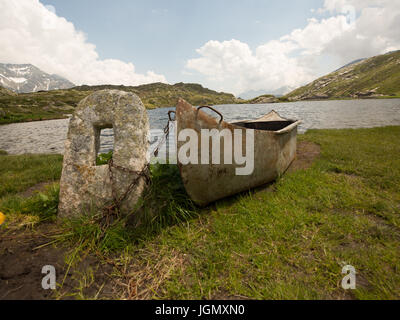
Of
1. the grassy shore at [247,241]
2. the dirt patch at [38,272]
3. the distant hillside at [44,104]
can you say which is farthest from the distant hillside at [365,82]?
the dirt patch at [38,272]

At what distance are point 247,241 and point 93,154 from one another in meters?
2.88

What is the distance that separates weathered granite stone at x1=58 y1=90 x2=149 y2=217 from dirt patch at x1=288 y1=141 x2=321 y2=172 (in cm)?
438

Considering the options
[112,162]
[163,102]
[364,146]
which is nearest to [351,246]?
[112,162]

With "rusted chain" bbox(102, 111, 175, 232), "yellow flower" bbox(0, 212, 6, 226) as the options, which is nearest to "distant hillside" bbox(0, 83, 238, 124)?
"rusted chain" bbox(102, 111, 175, 232)

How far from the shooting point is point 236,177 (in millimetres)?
3494

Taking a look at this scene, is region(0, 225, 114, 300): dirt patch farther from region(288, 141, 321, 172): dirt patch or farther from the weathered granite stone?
region(288, 141, 321, 172): dirt patch

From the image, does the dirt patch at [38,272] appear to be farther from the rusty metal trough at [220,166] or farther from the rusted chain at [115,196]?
the rusty metal trough at [220,166]

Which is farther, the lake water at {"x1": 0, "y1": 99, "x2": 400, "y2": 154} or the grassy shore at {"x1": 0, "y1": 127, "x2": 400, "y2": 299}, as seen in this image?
the lake water at {"x1": 0, "y1": 99, "x2": 400, "y2": 154}

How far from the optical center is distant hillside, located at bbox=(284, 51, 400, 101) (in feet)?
359

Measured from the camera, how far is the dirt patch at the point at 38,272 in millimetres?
2012

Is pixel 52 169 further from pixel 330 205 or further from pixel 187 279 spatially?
pixel 330 205

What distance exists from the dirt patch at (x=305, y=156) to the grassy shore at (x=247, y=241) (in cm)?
145

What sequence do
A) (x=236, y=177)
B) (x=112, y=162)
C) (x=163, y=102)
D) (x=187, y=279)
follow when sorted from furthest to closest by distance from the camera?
(x=163, y=102), (x=236, y=177), (x=112, y=162), (x=187, y=279)
